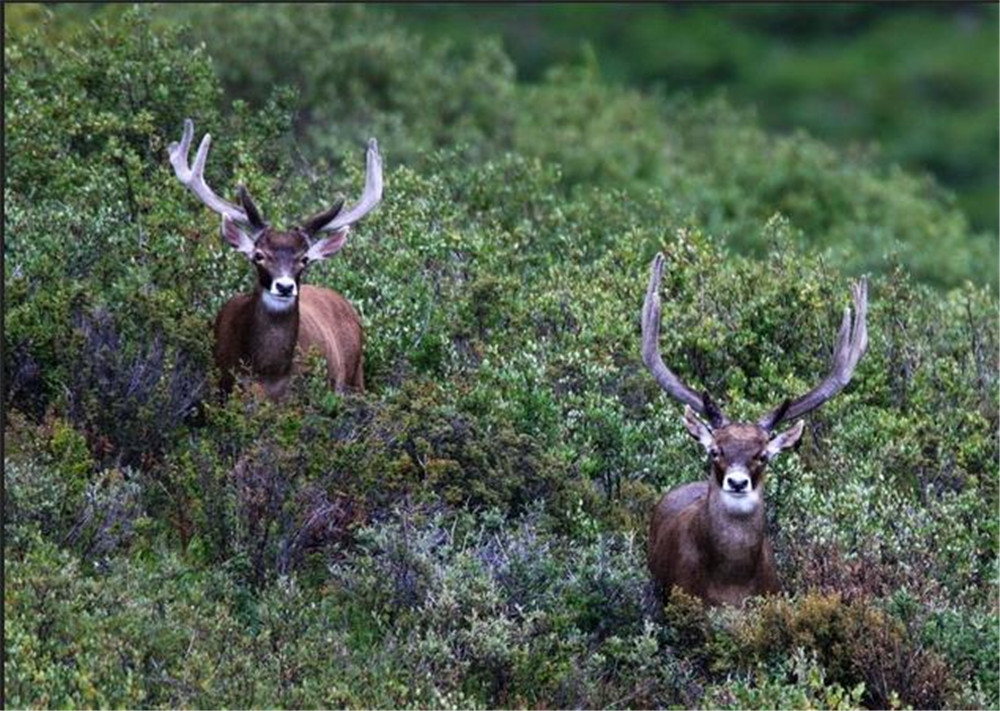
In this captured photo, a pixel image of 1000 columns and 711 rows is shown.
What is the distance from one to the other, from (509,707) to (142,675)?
1.78 metres

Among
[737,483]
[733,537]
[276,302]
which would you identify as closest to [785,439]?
[737,483]

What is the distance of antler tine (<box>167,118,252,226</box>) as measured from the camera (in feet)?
52.2

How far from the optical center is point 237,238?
15.7 metres

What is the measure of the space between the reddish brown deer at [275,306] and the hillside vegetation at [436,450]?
9.4 inches

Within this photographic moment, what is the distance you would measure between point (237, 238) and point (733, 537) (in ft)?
11.2

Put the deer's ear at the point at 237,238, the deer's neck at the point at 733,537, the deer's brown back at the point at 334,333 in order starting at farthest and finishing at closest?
the deer's brown back at the point at 334,333 → the deer's ear at the point at 237,238 → the deer's neck at the point at 733,537

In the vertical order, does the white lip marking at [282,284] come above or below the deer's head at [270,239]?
below

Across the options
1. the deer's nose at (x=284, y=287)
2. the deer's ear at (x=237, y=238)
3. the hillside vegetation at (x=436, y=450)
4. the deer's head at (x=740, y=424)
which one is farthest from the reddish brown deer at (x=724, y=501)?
the deer's ear at (x=237, y=238)

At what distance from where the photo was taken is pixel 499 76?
92.6 ft

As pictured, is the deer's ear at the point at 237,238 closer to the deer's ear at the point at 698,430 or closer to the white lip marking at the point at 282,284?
the white lip marking at the point at 282,284

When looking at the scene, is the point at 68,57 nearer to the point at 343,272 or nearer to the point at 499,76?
the point at 343,272

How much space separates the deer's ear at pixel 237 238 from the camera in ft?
51.4

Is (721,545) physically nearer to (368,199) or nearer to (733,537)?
(733,537)

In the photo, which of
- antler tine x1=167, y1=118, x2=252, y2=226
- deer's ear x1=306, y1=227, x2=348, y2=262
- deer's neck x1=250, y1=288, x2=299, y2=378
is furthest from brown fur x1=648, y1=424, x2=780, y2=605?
antler tine x1=167, y1=118, x2=252, y2=226
